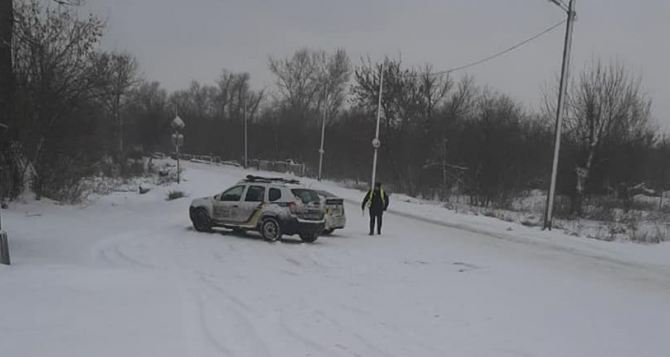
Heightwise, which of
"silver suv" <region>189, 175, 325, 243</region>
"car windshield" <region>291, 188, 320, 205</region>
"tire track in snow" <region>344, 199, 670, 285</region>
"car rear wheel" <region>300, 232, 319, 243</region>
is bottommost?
"car rear wheel" <region>300, 232, 319, 243</region>

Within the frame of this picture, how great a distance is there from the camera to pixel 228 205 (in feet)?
56.0

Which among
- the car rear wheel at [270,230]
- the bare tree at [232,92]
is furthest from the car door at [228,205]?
the bare tree at [232,92]

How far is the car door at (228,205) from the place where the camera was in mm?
16922

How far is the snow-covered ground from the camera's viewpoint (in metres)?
6.38

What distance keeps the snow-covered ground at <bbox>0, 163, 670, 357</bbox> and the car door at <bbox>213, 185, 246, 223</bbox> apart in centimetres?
61

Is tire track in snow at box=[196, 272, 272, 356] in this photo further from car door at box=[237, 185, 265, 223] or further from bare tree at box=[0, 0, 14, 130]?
bare tree at box=[0, 0, 14, 130]

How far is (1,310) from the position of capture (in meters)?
6.72

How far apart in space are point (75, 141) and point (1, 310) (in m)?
18.0

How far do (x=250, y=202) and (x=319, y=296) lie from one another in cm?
786

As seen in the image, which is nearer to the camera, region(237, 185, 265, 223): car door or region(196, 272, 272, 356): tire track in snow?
region(196, 272, 272, 356): tire track in snow

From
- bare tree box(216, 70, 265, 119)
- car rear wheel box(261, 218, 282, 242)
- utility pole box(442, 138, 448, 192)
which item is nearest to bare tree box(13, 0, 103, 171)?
car rear wheel box(261, 218, 282, 242)

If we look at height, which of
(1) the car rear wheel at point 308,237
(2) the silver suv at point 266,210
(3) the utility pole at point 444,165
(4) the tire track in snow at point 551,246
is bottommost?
(1) the car rear wheel at point 308,237

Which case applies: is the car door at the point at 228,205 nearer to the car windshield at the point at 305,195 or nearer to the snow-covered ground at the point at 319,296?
the snow-covered ground at the point at 319,296

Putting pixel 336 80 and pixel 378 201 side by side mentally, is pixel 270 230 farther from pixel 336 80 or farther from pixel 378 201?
pixel 336 80
